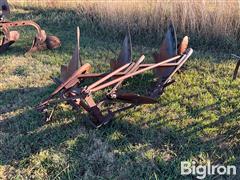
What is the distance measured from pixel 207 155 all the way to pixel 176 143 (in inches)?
11.1

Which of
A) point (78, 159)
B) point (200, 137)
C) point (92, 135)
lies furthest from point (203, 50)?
point (78, 159)

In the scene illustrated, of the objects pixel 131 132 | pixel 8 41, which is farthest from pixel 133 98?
pixel 8 41

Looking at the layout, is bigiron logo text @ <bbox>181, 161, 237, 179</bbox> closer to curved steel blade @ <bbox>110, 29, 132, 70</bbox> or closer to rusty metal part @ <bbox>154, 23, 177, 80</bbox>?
rusty metal part @ <bbox>154, 23, 177, 80</bbox>

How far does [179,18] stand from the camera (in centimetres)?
516

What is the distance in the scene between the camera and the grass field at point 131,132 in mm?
2918

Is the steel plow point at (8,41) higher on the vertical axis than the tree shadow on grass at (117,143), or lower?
higher

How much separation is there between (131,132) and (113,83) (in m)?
0.49

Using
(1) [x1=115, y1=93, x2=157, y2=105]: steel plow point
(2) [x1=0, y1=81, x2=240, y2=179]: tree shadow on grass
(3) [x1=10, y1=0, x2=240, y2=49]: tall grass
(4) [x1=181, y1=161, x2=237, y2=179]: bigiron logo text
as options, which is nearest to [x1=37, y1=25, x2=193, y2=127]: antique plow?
(1) [x1=115, y1=93, x2=157, y2=105]: steel plow point

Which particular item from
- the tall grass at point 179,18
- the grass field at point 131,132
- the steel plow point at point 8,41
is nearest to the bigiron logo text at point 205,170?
the grass field at point 131,132

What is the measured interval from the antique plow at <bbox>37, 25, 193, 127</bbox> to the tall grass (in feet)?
3.55

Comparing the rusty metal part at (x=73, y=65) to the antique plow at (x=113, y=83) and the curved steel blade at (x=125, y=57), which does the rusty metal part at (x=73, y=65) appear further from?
the curved steel blade at (x=125, y=57)

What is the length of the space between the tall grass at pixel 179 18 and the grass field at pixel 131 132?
535 mm

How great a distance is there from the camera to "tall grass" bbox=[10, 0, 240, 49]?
15.8 feet

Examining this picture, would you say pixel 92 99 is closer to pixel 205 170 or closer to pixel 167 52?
pixel 205 170
